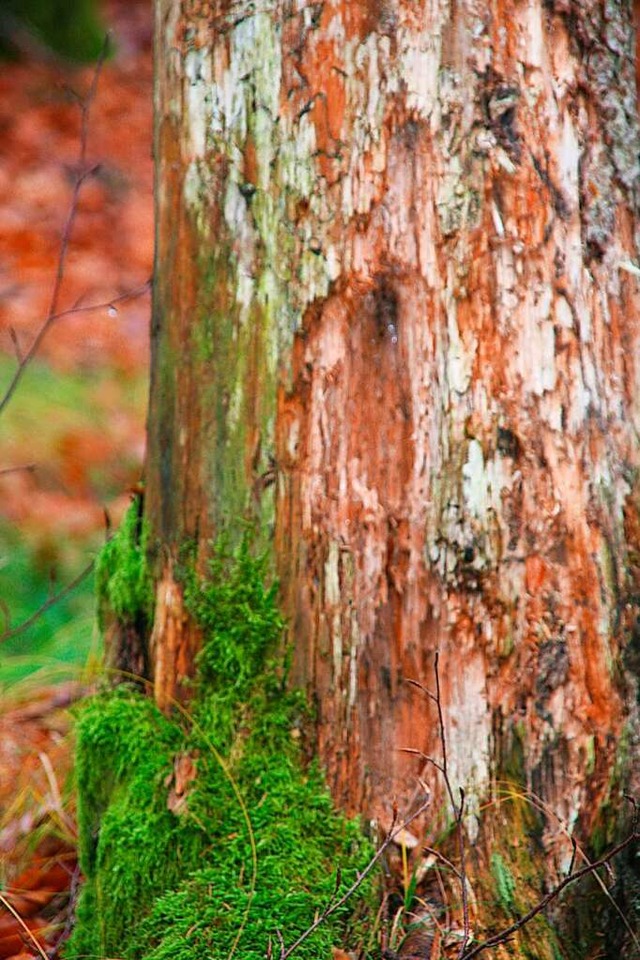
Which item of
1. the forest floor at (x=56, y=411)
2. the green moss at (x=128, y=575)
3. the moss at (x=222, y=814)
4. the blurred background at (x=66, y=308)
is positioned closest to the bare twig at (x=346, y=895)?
the moss at (x=222, y=814)

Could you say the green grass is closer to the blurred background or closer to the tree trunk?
the blurred background

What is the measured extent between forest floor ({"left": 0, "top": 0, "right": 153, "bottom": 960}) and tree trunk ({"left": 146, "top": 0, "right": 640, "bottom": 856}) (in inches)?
28.8

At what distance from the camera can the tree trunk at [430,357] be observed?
5.66 feet

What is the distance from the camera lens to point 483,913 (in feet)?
5.71

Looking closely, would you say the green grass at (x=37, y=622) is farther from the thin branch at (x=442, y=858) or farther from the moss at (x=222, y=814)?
the thin branch at (x=442, y=858)

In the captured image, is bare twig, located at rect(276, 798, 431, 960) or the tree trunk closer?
bare twig, located at rect(276, 798, 431, 960)

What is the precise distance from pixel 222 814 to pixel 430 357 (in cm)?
98

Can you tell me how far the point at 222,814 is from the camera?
182 cm

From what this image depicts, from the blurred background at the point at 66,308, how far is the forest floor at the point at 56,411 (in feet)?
0.04

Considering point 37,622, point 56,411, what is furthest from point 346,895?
point 56,411

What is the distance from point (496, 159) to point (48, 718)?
2152 mm

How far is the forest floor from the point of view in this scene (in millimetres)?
2328

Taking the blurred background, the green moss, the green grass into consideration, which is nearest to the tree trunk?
the green moss

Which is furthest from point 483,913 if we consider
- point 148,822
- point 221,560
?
point 221,560
